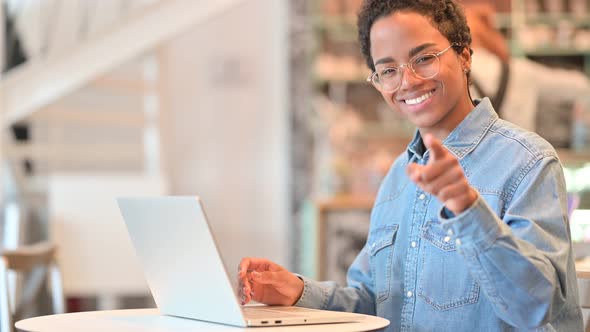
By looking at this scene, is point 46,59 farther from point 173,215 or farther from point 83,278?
point 173,215

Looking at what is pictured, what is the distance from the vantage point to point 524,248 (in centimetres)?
131

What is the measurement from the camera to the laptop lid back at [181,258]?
132cm

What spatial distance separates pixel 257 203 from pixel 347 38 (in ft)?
4.13

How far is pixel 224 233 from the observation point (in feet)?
20.5

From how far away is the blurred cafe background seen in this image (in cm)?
466

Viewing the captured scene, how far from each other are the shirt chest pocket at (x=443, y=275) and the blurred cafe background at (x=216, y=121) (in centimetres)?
188

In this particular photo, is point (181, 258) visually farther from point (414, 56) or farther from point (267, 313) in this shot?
point (414, 56)

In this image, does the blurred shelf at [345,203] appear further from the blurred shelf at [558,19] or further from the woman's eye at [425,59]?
the woman's eye at [425,59]

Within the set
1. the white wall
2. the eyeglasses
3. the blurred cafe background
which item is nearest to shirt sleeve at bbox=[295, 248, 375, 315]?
the eyeglasses

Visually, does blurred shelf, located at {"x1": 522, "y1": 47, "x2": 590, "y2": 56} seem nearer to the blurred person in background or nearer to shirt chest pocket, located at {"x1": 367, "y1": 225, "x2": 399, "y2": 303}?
the blurred person in background

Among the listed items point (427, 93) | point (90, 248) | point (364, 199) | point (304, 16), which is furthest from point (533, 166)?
point (304, 16)

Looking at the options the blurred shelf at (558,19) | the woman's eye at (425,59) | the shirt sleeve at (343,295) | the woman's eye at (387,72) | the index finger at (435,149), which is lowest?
the shirt sleeve at (343,295)

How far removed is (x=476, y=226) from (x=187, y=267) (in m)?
0.43

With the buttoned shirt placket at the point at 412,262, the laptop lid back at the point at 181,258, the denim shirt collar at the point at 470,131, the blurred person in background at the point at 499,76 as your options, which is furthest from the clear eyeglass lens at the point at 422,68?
the blurred person in background at the point at 499,76
